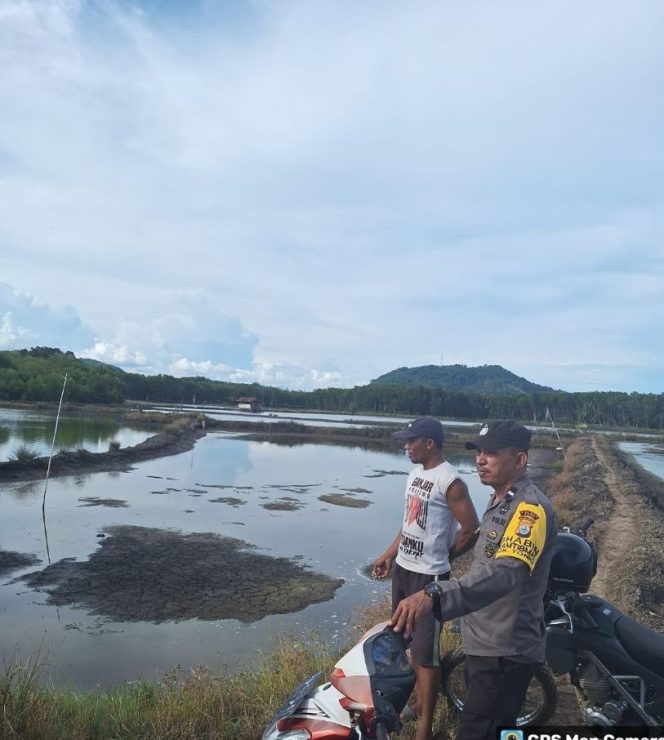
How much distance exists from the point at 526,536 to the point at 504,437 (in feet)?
1.61

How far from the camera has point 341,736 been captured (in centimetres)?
231

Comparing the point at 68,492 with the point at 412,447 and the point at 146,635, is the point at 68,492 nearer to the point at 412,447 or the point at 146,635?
the point at 146,635

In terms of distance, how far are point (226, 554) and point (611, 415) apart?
389ft

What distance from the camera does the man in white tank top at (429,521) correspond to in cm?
390

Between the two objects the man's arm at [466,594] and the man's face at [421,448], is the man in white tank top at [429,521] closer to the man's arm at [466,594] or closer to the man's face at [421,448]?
the man's face at [421,448]

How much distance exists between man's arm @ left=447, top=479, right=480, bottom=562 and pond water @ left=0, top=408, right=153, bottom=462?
2204 centimetres

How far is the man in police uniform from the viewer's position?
2.46m

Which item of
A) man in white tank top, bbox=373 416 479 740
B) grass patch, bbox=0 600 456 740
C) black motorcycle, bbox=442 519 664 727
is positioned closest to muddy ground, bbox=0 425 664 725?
black motorcycle, bbox=442 519 664 727

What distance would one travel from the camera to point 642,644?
3.53 meters

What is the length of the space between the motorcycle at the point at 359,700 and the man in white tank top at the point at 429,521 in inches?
49.7

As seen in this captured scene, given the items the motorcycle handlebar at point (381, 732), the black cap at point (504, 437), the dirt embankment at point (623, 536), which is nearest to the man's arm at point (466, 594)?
the motorcycle handlebar at point (381, 732)

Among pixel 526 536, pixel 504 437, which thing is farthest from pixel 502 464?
pixel 526 536

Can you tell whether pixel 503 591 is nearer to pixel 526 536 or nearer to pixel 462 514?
pixel 526 536

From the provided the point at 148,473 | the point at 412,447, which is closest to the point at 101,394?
the point at 148,473
